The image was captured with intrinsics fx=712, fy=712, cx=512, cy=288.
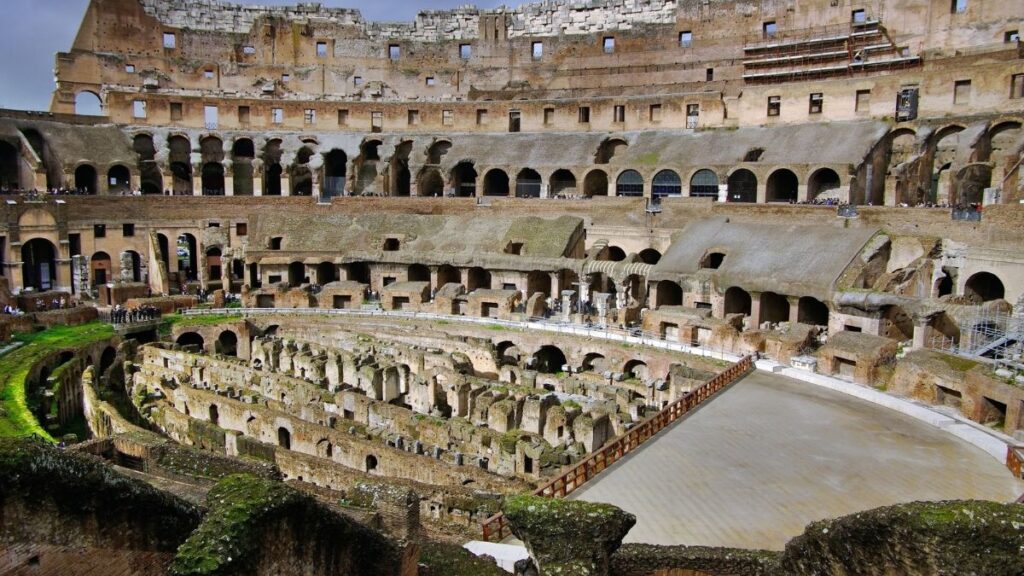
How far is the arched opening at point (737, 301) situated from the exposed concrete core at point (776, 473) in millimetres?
11358

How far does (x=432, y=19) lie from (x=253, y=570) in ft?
165

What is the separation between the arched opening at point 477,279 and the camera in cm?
3434

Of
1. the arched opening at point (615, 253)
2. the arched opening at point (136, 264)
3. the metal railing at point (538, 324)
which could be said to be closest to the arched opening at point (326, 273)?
the metal railing at point (538, 324)

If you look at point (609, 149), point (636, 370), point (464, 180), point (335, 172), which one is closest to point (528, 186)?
point (464, 180)

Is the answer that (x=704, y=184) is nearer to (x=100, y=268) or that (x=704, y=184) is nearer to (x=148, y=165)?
(x=100, y=268)

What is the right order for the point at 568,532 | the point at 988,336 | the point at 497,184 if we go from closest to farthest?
the point at 568,532
the point at 988,336
the point at 497,184

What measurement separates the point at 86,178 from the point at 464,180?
73.5 feet

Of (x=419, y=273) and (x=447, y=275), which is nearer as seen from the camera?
(x=447, y=275)

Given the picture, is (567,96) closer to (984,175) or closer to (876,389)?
A: (984,175)

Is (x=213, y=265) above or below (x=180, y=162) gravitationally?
below

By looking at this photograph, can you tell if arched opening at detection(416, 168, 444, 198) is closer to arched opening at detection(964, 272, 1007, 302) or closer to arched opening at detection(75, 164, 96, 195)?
arched opening at detection(75, 164, 96, 195)

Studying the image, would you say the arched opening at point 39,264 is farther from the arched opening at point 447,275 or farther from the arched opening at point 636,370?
the arched opening at point 636,370

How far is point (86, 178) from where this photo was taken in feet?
138

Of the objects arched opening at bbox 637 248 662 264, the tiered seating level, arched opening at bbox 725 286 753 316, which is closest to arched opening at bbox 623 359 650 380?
arched opening at bbox 725 286 753 316
